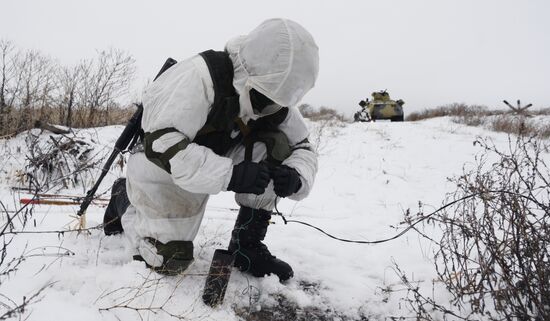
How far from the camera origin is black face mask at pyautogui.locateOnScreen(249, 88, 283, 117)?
1.67 metres

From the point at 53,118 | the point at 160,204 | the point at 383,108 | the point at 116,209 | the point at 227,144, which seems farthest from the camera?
the point at 383,108

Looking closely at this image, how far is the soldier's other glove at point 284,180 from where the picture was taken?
1646mm

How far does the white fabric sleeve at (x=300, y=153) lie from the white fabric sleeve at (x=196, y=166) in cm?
46

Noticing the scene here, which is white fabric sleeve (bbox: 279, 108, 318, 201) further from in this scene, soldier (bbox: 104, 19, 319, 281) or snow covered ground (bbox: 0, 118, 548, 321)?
snow covered ground (bbox: 0, 118, 548, 321)

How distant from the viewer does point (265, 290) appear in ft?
5.89

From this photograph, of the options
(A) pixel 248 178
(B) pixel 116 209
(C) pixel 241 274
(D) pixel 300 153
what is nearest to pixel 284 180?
(A) pixel 248 178

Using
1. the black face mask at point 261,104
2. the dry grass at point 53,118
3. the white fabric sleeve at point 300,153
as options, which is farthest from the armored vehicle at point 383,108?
the black face mask at point 261,104

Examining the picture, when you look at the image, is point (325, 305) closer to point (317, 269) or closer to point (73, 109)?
point (317, 269)

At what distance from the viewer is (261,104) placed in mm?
1713

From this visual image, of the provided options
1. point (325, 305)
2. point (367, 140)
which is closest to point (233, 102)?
point (325, 305)

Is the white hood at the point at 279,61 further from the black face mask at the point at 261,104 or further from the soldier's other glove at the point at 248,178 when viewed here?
the soldier's other glove at the point at 248,178

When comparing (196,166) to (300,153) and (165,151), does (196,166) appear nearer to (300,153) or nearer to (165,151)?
(165,151)

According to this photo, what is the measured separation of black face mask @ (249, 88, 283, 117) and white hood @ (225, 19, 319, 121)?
0.06 metres

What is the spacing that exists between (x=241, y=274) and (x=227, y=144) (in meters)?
0.74
